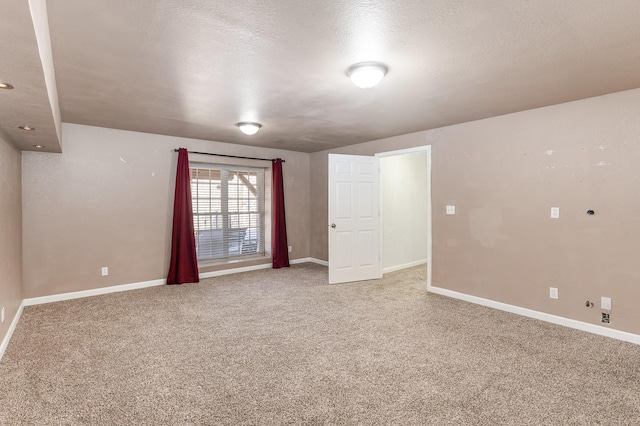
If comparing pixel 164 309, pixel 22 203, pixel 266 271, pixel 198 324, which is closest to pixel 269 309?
pixel 198 324

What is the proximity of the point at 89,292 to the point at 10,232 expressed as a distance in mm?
1475

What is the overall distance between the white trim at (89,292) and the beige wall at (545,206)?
431cm

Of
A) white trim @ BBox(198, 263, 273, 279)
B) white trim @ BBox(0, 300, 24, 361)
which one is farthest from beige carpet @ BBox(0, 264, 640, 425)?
white trim @ BBox(198, 263, 273, 279)

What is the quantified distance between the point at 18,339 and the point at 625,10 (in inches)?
207

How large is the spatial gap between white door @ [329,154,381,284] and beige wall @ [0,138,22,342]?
3.75 meters

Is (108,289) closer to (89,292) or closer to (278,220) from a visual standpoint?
(89,292)

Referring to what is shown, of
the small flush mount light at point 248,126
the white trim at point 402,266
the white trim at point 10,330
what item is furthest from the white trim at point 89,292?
the white trim at point 402,266

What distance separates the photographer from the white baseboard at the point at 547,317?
123 inches

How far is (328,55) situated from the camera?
2316 mm

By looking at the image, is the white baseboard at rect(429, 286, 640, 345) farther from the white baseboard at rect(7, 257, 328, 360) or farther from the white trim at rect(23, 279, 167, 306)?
the white trim at rect(23, 279, 167, 306)

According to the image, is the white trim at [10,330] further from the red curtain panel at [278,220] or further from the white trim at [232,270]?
the red curtain panel at [278,220]

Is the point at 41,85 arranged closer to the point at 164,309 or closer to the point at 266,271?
the point at 164,309

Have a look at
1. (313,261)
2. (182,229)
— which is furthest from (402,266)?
(182,229)

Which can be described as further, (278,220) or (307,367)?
(278,220)
